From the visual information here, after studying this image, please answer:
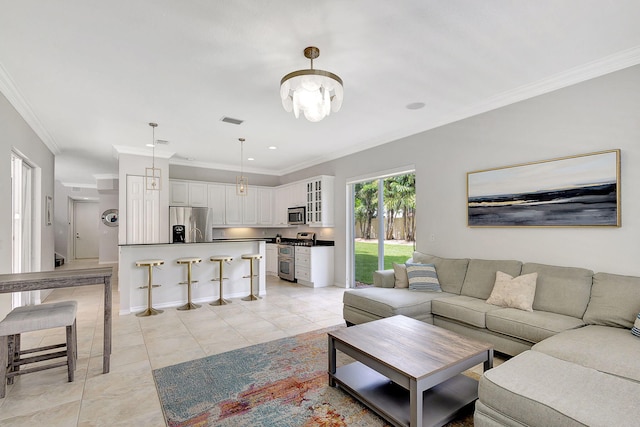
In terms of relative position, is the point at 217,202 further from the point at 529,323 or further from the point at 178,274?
the point at 529,323

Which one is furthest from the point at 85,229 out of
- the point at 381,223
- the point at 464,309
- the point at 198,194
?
the point at 464,309

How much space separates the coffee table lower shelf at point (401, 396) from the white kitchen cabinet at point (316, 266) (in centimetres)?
375

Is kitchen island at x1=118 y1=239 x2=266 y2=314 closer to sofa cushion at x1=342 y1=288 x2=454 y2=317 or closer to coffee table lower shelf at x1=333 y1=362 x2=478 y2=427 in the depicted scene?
A: sofa cushion at x1=342 y1=288 x2=454 y2=317

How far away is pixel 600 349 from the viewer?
207 centimetres

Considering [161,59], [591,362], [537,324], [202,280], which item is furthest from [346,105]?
[202,280]

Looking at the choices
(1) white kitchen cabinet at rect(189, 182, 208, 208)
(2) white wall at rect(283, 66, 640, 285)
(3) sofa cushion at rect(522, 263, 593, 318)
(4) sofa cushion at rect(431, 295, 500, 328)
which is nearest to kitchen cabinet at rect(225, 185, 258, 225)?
(1) white kitchen cabinet at rect(189, 182, 208, 208)

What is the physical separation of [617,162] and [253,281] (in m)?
5.10

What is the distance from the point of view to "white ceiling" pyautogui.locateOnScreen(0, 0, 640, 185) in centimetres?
218

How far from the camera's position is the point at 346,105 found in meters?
3.89

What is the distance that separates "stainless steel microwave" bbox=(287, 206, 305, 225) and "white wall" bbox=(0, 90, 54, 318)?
4.55m

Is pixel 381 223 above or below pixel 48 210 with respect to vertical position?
below

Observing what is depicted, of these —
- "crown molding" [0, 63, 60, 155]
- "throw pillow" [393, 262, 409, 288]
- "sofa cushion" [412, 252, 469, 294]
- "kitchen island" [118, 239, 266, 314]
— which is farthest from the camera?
"kitchen island" [118, 239, 266, 314]

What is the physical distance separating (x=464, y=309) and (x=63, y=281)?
3590 millimetres

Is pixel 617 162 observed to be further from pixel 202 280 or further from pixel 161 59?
pixel 202 280
